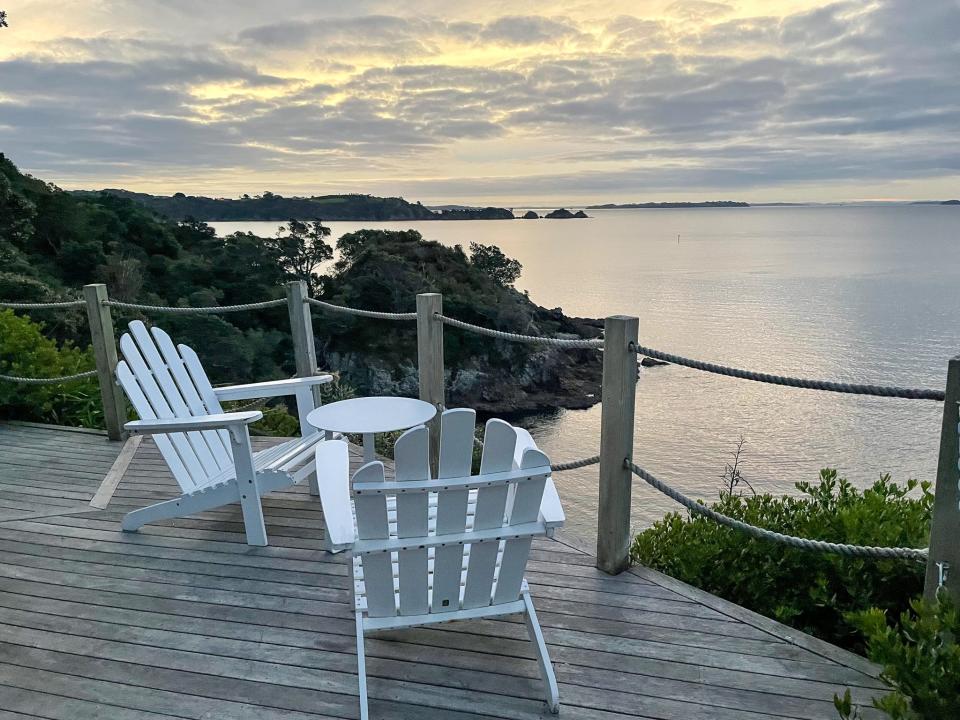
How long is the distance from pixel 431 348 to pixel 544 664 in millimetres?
1781

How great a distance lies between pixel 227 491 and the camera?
118 inches

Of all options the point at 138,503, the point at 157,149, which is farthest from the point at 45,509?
the point at 157,149

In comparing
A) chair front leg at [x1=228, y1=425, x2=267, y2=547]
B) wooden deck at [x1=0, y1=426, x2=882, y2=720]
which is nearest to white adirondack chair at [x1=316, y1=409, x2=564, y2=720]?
wooden deck at [x1=0, y1=426, x2=882, y2=720]

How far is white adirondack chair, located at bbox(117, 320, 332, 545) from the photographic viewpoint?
2.94 meters

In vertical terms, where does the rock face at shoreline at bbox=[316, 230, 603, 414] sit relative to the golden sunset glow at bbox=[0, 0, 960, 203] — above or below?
below

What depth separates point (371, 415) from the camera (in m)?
2.80

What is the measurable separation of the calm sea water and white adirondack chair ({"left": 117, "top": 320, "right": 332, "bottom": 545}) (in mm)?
14785

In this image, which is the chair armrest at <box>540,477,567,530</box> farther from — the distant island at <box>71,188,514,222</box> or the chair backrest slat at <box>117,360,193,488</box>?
the distant island at <box>71,188,514,222</box>

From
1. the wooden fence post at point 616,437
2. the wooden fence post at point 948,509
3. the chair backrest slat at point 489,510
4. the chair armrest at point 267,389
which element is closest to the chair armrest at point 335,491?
the chair backrest slat at point 489,510

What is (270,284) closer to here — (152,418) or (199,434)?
(199,434)

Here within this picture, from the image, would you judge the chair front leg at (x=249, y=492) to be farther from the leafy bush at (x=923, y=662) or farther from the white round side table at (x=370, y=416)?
the leafy bush at (x=923, y=662)

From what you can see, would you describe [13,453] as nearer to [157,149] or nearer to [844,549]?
[844,549]

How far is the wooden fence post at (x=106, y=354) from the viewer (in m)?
4.27

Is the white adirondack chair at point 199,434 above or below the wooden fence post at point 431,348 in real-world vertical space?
below
